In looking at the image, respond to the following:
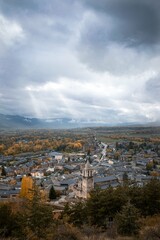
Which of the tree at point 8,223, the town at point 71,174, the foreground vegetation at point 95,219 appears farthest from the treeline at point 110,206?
the tree at point 8,223

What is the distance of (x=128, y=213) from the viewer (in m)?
11.9

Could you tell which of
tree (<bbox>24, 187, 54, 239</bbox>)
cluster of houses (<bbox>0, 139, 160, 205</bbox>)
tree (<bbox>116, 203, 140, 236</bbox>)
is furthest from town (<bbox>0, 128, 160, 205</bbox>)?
tree (<bbox>24, 187, 54, 239</bbox>)

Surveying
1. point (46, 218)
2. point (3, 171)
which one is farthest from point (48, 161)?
point (46, 218)

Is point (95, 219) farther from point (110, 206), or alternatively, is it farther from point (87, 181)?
point (87, 181)

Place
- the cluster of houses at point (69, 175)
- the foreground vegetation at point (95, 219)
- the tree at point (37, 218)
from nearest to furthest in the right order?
the foreground vegetation at point (95, 219) → the tree at point (37, 218) → the cluster of houses at point (69, 175)

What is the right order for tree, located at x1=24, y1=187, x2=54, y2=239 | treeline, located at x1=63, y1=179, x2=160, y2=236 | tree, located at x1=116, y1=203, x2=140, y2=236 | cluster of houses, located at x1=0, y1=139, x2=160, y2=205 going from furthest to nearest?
cluster of houses, located at x1=0, y1=139, x2=160, y2=205 → treeline, located at x1=63, y1=179, x2=160, y2=236 → tree, located at x1=24, y1=187, x2=54, y2=239 → tree, located at x1=116, y1=203, x2=140, y2=236

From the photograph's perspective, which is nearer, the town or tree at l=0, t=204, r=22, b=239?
tree at l=0, t=204, r=22, b=239

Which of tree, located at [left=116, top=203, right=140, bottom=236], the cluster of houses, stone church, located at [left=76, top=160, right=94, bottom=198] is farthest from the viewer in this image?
the cluster of houses

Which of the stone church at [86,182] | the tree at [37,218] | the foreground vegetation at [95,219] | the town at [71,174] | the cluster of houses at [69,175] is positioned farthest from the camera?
the cluster of houses at [69,175]

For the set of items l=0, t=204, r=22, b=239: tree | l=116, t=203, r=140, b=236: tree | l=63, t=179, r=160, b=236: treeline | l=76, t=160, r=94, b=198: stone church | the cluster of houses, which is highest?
l=116, t=203, r=140, b=236: tree

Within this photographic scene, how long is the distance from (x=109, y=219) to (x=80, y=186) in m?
20.0

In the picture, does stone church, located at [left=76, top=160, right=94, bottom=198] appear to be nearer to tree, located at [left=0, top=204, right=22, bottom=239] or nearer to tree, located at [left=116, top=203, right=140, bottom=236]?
tree, located at [left=0, top=204, right=22, bottom=239]

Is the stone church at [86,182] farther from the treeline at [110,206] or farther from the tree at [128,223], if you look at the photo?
the tree at [128,223]

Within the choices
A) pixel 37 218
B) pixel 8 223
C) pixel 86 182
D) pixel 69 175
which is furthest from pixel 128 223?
pixel 69 175
